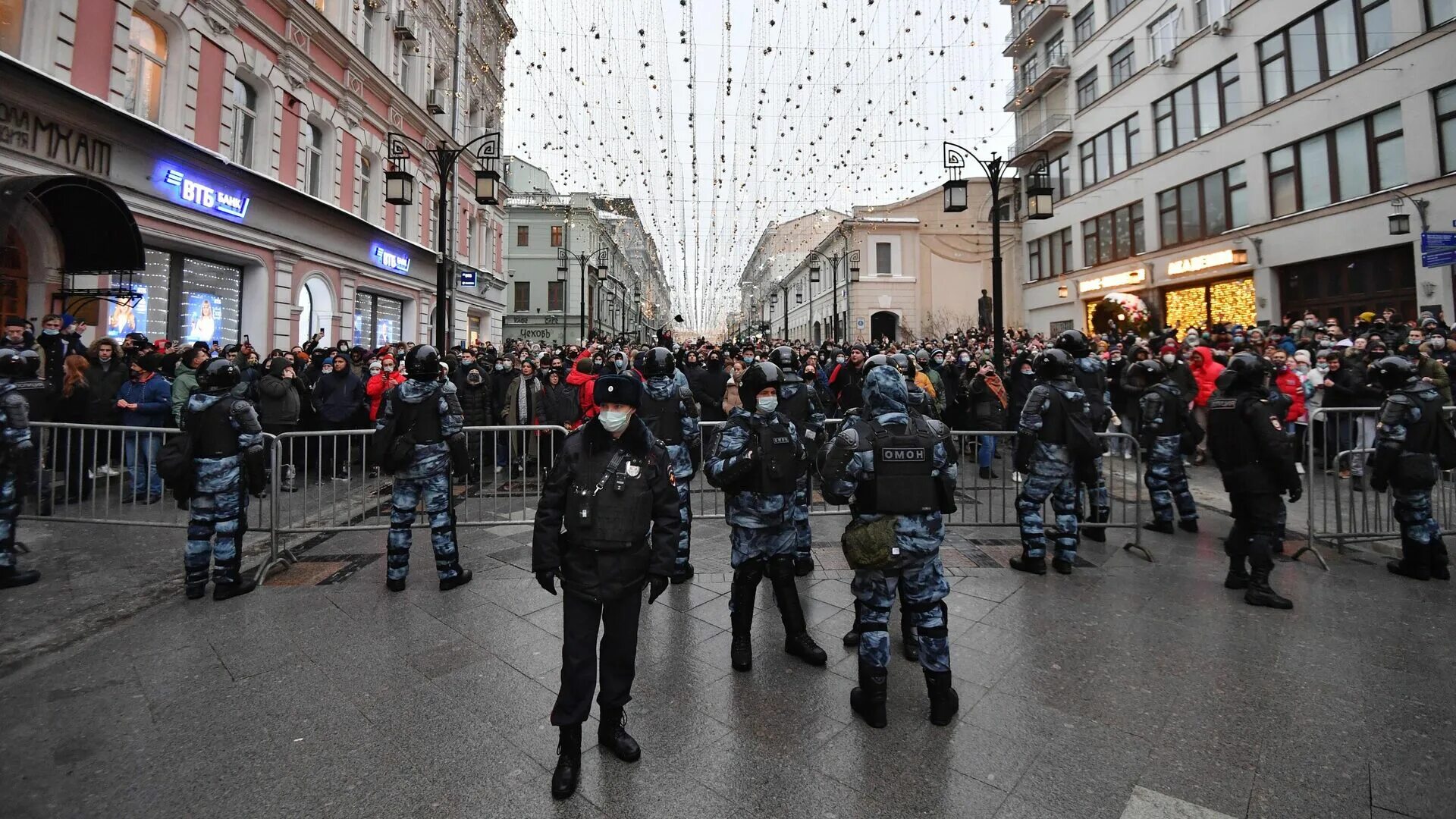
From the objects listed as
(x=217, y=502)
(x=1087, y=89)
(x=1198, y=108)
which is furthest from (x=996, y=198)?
(x=1087, y=89)

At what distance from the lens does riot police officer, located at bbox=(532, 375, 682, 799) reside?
296 centimetres

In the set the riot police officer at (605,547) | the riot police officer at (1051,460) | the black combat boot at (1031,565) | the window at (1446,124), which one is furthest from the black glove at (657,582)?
the window at (1446,124)


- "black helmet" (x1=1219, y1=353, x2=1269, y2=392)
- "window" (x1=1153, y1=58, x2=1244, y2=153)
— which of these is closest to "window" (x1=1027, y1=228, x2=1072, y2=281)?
"window" (x1=1153, y1=58, x2=1244, y2=153)

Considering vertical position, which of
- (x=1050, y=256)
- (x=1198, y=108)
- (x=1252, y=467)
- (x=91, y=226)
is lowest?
(x=1252, y=467)

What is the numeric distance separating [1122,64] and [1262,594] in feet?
108

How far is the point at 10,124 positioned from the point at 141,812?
12430 mm

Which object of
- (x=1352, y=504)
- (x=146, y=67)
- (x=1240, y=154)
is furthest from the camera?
(x=1240, y=154)

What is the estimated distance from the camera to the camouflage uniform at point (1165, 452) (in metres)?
7.08

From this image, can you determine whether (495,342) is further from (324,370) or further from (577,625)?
(577,625)

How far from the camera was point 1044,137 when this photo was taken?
3312 centimetres

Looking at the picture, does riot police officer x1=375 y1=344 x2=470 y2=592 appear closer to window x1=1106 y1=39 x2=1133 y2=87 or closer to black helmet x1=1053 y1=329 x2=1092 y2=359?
black helmet x1=1053 y1=329 x2=1092 y2=359

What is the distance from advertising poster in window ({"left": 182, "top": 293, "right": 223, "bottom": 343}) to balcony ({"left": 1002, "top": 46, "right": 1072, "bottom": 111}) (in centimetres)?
3523

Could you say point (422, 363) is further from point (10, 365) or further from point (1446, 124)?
point (1446, 124)

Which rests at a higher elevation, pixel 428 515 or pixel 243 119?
pixel 243 119
